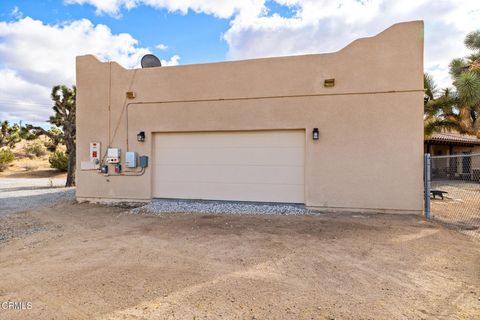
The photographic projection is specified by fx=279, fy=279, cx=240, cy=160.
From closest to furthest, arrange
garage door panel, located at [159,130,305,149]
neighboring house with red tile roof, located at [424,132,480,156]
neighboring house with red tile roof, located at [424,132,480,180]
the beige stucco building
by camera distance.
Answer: the beige stucco building, garage door panel, located at [159,130,305,149], neighboring house with red tile roof, located at [424,132,480,180], neighboring house with red tile roof, located at [424,132,480,156]

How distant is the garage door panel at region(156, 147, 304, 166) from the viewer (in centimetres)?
801

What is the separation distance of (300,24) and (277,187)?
19.9 feet

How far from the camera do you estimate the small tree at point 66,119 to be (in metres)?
14.3

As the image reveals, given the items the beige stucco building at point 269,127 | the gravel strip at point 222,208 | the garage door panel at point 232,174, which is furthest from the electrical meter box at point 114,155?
the gravel strip at point 222,208

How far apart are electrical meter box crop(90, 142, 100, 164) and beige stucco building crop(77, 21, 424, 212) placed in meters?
0.04

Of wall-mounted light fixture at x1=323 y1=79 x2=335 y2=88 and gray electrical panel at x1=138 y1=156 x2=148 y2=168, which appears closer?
wall-mounted light fixture at x1=323 y1=79 x2=335 y2=88

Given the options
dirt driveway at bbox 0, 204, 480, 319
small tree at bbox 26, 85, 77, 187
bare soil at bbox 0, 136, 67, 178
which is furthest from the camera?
bare soil at bbox 0, 136, 67, 178

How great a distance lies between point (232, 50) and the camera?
34.3 ft

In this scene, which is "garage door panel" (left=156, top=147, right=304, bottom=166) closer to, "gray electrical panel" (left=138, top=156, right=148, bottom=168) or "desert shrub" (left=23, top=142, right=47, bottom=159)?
"gray electrical panel" (left=138, top=156, right=148, bottom=168)

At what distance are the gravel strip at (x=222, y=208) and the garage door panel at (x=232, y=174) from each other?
0.66 metres

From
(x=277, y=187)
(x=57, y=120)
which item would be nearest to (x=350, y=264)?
(x=277, y=187)

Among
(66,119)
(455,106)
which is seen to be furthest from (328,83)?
(66,119)

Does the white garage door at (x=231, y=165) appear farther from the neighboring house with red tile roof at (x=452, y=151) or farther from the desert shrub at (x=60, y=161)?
the desert shrub at (x=60, y=161)

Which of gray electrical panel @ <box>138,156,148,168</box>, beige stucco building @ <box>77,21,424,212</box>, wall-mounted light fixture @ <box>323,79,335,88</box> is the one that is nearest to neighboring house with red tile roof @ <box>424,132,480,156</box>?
beige stucco building @ <box>77,21,424,212</box>
